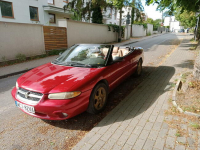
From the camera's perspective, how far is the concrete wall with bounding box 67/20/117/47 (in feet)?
45.7

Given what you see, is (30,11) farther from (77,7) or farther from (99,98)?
(99,98)

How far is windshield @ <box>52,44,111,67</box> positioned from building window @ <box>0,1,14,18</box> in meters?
16.2

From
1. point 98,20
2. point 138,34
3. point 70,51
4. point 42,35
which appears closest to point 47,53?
point 42,35

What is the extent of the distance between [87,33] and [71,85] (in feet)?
48.0

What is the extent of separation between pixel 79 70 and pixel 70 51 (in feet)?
4.01

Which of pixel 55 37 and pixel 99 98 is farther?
pixel 55 37

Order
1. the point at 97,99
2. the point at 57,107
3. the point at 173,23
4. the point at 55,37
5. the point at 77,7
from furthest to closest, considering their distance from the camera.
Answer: the point at 173,23 → the point at 77,7 → the point at 55,37 → the point at 97,99 → the point at 57,107

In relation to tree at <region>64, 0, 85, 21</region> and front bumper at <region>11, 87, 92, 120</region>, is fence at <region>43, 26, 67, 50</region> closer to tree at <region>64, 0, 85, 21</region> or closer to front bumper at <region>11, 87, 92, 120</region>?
tree at <region>64, 0, 85, 21</region>

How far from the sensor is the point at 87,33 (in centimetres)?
1652

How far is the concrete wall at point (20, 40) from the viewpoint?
8.61 m

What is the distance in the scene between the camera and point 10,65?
332 inches

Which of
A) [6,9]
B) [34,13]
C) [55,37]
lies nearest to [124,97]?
[55,37]

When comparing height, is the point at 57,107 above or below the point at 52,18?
below

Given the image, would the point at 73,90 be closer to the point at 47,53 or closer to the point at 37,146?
the point at 37,146
